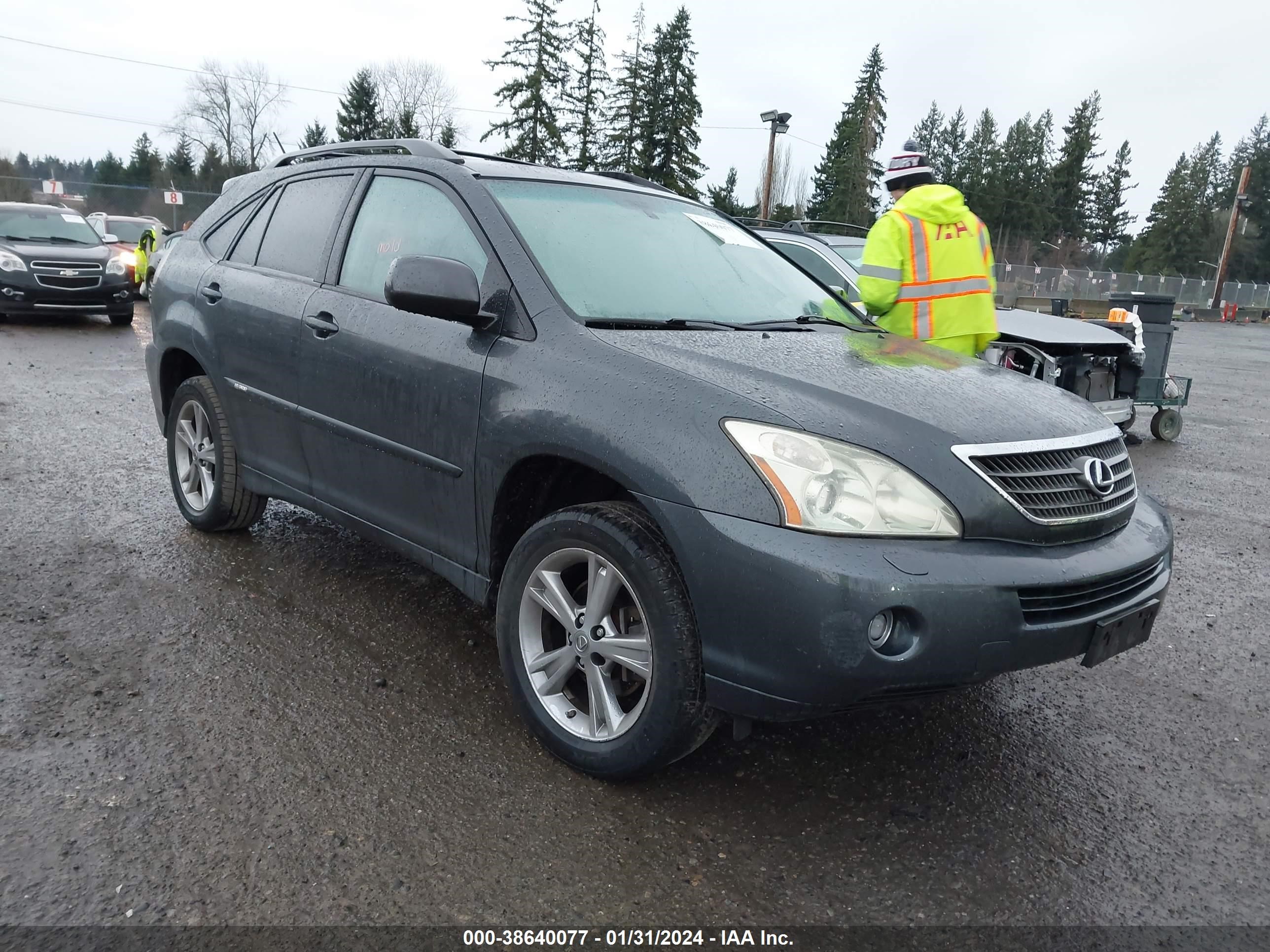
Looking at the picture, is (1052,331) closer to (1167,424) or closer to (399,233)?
(1167,424)

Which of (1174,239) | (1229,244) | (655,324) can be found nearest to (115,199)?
(655,324)

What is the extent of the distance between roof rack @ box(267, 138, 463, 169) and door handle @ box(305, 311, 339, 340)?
0.72m

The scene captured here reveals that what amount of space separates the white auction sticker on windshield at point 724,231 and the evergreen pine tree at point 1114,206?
90.7 meters

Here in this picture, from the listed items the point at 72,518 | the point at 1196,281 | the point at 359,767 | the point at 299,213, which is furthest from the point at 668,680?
the point at 1196,281

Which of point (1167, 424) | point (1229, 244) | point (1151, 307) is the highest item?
point (1229, 244)

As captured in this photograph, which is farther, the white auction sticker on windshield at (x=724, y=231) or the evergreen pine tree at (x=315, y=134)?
the evergreen pine tree at (x=315, y=134)

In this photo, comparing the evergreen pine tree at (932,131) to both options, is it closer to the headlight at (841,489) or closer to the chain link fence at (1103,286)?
the chain link fence at (1103,286)

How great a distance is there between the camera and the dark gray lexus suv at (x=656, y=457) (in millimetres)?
2359

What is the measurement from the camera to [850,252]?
8633 mm

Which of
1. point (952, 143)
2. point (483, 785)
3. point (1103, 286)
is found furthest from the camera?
point (952, 143)

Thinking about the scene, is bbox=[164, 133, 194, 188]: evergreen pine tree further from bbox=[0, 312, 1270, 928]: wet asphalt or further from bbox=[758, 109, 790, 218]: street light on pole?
bbox=[0, 312, 1270, 928]: wet asphalt

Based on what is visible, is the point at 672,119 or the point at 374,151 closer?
the point at 374,151

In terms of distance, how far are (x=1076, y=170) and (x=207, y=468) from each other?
88369mm

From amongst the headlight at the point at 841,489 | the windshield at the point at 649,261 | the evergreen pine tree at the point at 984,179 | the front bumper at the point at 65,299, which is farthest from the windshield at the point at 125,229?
the evergreen pine tree at the point at 984,179
